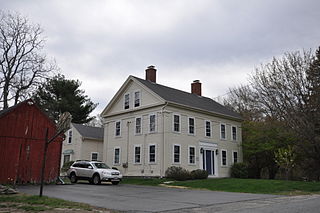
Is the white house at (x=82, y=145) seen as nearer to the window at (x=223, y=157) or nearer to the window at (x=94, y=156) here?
the window at (x=94, y=156)

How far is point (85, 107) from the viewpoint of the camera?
46750 millimetres

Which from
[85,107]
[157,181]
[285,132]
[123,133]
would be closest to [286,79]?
[285,132]

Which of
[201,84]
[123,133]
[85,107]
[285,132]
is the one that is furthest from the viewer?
[85,107]

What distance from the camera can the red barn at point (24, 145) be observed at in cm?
1892

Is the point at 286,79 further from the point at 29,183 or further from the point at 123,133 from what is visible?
the point at 29,183

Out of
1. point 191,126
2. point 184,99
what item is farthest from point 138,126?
point 184,99

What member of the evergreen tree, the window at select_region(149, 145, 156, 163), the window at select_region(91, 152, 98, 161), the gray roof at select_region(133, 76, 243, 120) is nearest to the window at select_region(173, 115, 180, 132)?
the gray roof at select_region(133, 76, 243, 120)

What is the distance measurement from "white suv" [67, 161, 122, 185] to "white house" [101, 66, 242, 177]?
424 cm

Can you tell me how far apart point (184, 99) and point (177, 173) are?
7716mm

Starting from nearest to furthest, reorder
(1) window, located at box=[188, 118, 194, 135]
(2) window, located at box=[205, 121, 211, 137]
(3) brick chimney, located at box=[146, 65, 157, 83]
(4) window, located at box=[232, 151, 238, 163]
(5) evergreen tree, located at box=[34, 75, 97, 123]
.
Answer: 1. (1) window, located at box=[188, 118, 194, 135]
2. (2) window, located at box=[205, 121, 211, 137]
3. (3) brick chimney, located at box=[146, 65, 157, 83]
4. (4) window, located at box=[232, 151, 238, 163]
5. (5) evergreen tree, located at box=[34, 75, 97, 123]

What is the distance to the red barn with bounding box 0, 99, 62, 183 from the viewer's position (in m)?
18.9

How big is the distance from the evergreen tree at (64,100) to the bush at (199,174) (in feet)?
82.3

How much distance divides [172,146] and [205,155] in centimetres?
424

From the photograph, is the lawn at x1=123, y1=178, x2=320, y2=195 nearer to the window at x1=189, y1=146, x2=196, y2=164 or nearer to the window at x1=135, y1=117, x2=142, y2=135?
the window at x1=189, y1=146, x2=196, y2=164
